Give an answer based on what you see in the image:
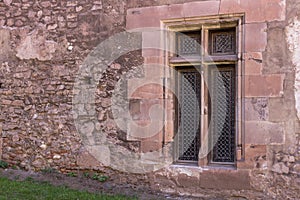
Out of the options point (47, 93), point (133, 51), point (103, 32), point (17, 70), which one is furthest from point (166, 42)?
point (17, 70)

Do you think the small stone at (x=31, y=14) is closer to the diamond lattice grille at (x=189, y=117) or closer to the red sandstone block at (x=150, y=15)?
the red sandstone block at (x=150, y=15)

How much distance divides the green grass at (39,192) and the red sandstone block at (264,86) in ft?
6.70

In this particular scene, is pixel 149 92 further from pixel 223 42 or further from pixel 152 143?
pixel 223 42

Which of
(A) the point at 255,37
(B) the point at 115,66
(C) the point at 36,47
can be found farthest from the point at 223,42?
(C) the point at 36,47

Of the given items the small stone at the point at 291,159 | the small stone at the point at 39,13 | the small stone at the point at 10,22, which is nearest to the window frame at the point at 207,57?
the small stone at the point at 291,159

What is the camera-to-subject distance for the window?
508cm

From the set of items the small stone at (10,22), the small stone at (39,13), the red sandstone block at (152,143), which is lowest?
the red sandstone block at (152,143)

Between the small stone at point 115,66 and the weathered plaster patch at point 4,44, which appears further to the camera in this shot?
the weathered plaster patch at point 4,44

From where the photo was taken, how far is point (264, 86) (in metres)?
4.77

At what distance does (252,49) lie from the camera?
483 centimetres

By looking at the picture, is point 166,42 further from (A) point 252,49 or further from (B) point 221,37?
(A) point 252,49

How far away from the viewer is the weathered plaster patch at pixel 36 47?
6047mm

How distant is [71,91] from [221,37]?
89.7 inches

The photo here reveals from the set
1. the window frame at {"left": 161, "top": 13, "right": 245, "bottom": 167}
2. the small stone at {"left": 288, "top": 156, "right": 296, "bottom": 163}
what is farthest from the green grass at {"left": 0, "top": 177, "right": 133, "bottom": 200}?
the small stone at {"left": 288, "top": 156, "right": 296, "bottom": 163}
